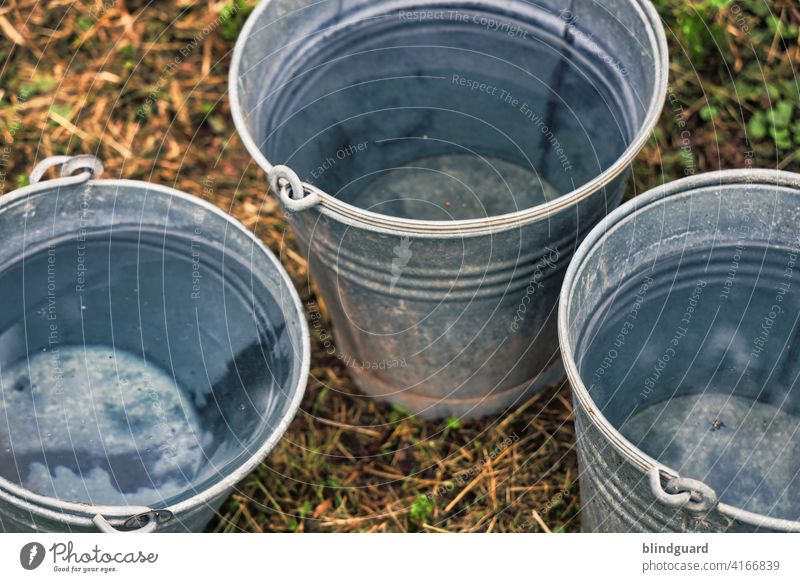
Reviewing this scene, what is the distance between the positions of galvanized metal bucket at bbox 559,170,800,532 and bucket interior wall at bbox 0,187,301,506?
2.27ft

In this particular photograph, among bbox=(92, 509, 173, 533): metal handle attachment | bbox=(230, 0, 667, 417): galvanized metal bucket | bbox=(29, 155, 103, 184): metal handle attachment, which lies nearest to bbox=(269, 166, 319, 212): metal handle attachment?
bbox=(230, 0, 667, 417): galvanized metal bucket

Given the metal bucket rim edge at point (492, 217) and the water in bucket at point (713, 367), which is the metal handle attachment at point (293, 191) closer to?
the metal bucket rim edge at point (492, 217)

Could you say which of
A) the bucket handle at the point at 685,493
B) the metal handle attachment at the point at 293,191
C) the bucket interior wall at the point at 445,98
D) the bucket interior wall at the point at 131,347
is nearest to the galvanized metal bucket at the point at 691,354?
the bucket handle at the point at 685,493

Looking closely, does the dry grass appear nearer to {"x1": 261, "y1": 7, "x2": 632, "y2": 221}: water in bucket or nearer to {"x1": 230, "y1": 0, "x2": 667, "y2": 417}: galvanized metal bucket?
{"x1": 230, "y1": 0, "x2": 667, "y2": 417}: galvanized metal bucket

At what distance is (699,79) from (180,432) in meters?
1.86

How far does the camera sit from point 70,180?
233 cm

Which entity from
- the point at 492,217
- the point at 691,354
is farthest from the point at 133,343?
the point at 691,354

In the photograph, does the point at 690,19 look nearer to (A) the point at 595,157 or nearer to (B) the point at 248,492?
(A) the point at 595,157

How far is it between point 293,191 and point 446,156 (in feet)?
3.55

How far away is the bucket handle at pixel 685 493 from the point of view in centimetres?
168

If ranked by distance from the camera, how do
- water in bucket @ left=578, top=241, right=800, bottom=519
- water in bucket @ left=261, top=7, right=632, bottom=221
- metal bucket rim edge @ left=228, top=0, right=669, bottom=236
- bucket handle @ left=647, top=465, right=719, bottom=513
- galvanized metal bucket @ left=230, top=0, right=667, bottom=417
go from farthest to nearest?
water in bucket @ left=261, top=7, right=632, bottom=221 → water in bucket @ left=578, top=241, right=800, bottom=519 → galvanized metal bucket @ left=230, top=0, right=667, bottom=417 → metal bucket rim edge @ left=228, top=0, right=669, bottom=236 → bucket handle @ left=647, top=465, right=719, bottom=513

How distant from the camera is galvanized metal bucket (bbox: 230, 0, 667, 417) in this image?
2.15 metres

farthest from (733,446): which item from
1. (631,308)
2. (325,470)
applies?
(325,470)

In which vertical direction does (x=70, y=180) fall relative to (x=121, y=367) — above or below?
above
